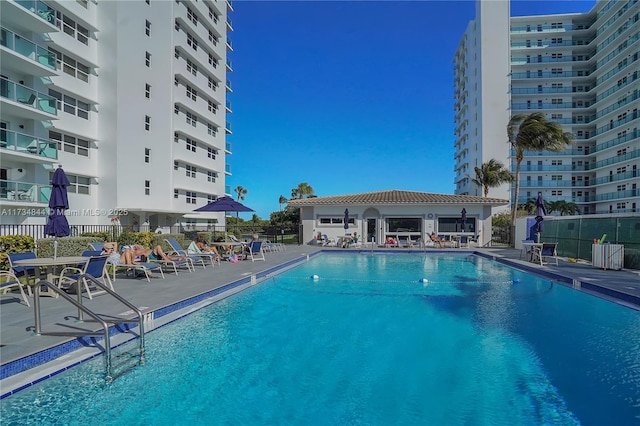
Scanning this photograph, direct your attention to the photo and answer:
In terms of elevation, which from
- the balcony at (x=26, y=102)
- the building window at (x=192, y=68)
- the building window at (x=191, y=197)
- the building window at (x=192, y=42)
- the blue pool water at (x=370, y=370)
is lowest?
the blue pool water at (x=370, y=370)

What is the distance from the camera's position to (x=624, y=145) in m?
Answer: 45.1

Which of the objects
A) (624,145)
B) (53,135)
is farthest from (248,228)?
(624,145)

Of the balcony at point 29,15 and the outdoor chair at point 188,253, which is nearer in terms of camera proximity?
the outdoor chair at point 188,253

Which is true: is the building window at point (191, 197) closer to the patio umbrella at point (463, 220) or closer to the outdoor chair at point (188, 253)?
the outdoor chair at point (188, 253)

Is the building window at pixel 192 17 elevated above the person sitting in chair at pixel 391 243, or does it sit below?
above

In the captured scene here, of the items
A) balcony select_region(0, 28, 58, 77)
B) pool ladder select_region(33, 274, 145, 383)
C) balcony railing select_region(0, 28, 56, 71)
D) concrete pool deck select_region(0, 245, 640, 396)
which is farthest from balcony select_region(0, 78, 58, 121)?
pool ladder select_region(33, 274, 145, 383)

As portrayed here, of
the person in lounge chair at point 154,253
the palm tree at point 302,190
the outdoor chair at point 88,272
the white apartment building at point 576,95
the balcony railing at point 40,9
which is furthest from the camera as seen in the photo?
the palm tree at point 302,190

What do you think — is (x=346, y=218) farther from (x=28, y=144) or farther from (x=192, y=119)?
(x=28, y=144)

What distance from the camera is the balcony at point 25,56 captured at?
17219 millimetres

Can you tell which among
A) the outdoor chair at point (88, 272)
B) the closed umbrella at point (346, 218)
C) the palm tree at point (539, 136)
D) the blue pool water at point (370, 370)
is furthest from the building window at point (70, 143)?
the palm tree at point (539, 136)

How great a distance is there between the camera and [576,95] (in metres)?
52.6

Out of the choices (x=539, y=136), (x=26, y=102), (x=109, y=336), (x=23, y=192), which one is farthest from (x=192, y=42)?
(x=109, y=336)

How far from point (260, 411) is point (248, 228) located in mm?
31671

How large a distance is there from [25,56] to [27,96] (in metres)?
1.94
